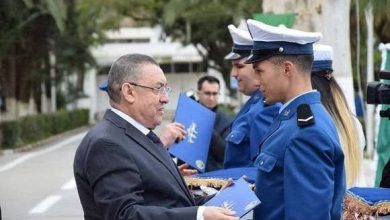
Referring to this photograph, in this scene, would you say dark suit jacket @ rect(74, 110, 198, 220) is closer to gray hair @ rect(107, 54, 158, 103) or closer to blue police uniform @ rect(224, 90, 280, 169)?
gray hair @ rect(107, 54, 158, 103)

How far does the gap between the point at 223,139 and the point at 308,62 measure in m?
3.71

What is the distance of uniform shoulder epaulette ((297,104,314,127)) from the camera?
11.8ft

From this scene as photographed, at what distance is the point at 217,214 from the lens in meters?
3.70

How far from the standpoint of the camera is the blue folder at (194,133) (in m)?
6.27

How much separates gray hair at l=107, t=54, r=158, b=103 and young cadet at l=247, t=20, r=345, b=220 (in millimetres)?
476

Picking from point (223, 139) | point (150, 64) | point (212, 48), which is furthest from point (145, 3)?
point (150, 64)

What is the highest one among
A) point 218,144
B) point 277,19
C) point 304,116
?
point 277,19

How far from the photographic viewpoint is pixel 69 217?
13102mm

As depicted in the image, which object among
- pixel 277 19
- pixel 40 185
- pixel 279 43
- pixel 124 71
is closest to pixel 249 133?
pixel 124 71

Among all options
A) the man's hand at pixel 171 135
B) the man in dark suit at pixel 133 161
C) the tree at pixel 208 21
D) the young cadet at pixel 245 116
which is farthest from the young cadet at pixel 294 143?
the tree at pixel 208 21

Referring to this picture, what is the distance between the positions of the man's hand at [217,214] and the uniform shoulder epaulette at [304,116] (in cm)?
45

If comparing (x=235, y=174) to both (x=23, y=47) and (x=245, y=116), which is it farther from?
(x=23, y=47)

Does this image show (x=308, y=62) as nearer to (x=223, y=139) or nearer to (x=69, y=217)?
(x=223, y=139)

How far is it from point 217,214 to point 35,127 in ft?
92.6
